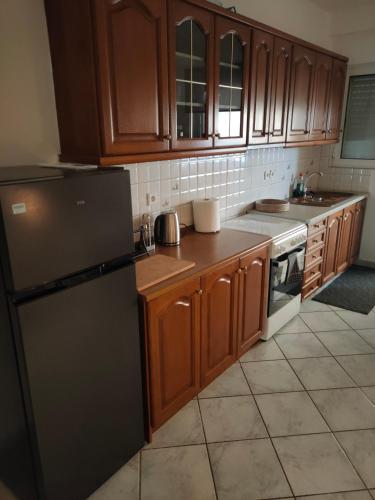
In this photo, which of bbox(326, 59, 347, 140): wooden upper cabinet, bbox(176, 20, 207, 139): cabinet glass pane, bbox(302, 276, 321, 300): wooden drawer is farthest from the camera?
bbox(326, 59, 347, 140): wooden upper cabinet

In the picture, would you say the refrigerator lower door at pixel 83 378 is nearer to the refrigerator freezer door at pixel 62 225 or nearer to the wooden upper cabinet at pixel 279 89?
the refrigerator freezer door at pixel 62 225

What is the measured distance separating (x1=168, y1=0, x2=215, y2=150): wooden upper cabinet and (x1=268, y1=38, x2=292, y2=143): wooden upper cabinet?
0.78 meters

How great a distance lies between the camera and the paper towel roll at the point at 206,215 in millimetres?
2550

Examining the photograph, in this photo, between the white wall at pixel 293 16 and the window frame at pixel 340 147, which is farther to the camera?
the window frame at pixel 340 147

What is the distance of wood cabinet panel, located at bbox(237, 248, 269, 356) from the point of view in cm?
231

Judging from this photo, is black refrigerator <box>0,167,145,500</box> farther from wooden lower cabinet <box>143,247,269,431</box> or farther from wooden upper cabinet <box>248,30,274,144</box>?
wooden upper cabinet <box>248,30,274,144</box>

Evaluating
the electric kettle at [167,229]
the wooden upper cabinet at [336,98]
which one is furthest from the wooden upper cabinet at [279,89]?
the electric kettle at [167,229]

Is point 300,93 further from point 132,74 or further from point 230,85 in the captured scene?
point 132,74

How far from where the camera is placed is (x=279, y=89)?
2.75m

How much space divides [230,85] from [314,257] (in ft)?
5.67

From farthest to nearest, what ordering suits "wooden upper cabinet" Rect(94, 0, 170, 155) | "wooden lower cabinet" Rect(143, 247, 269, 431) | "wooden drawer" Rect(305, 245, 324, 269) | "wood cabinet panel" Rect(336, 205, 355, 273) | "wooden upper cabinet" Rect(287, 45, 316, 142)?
"wood cabinet panel" Rect(336, 205, 355, 273) < "wooden drawer" Rect(305, 245, 324, 269) < "wooden upper cabinet" Rect(287, 45, 316, 142) < "wooden lower cabinet" Rect(143, 247, 269, 431) < "wooden upper cabinet" Rect(94, 0, 170, 155)

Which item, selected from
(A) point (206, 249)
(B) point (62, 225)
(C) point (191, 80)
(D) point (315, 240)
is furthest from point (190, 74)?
(D) point (315, 240)

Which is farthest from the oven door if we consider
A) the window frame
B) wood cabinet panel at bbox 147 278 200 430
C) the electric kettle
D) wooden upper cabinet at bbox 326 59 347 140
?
the window frame

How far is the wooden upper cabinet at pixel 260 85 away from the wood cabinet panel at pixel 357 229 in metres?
1.86
